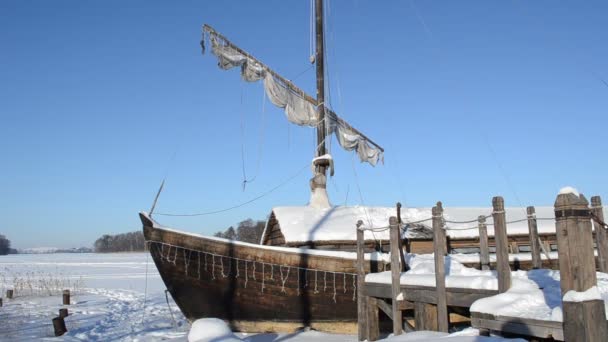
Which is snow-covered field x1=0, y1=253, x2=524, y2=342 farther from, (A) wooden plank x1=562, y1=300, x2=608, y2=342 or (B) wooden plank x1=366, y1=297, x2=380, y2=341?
(B) wooden plank x1=366, y1=297, x2=380, y2=341

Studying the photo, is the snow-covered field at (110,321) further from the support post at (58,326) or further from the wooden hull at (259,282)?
the wooden hull at (259,282)

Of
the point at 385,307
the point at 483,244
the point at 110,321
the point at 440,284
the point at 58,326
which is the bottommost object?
the point at 110,321

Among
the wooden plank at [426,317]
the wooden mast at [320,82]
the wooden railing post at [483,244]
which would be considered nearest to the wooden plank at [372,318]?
the wooden plank at [426,317]

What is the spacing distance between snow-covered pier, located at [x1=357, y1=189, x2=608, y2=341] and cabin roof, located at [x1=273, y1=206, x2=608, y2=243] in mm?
1977

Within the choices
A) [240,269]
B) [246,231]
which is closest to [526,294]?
[240,269]

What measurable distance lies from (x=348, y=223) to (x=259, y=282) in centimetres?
259

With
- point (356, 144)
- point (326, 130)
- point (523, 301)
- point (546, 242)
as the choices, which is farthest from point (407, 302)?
point (356, 144)

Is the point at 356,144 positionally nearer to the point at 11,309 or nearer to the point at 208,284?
the point at 208,284

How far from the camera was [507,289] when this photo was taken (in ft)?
18.0

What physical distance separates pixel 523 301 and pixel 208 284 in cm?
769

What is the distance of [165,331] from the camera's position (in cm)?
1212

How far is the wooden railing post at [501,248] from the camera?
5.50 m

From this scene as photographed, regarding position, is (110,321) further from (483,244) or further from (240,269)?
(483,244)

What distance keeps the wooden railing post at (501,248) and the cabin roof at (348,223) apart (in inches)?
211
